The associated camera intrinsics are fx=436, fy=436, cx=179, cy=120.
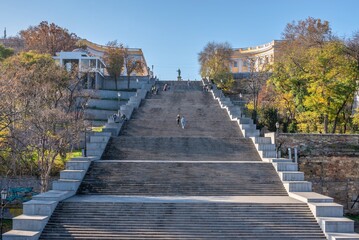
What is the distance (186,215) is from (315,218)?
484cm

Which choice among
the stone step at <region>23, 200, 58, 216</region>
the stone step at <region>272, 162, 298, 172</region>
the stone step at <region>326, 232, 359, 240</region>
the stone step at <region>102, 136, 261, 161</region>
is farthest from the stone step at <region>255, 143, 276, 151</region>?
the stone step at <region>23, 200, 58, 216</region>

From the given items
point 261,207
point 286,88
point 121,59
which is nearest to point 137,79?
point 121,59

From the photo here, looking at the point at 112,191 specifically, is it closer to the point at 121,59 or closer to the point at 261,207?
the point at 261,207

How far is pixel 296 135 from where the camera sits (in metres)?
29.9

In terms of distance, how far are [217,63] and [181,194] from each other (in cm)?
4538

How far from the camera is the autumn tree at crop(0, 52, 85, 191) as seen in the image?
22375 mm

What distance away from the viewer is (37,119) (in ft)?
79.0

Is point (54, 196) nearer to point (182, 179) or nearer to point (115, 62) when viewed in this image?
point (182, 179)

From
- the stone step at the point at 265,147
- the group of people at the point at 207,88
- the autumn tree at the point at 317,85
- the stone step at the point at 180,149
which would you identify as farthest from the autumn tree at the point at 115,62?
the stone step at the point at 265,147

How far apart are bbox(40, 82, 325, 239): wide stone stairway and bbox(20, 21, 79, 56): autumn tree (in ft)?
93.8

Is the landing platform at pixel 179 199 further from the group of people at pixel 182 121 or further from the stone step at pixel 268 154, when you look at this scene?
the group of people at pixel 182 121

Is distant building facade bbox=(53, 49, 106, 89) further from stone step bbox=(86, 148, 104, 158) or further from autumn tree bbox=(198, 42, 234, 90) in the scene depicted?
stone step bbox=(86, 148, 104, 158)

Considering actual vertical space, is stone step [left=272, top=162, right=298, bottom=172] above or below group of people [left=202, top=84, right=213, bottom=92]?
below

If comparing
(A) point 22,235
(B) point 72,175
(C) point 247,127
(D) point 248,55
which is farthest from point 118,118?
(D) point 248,55
